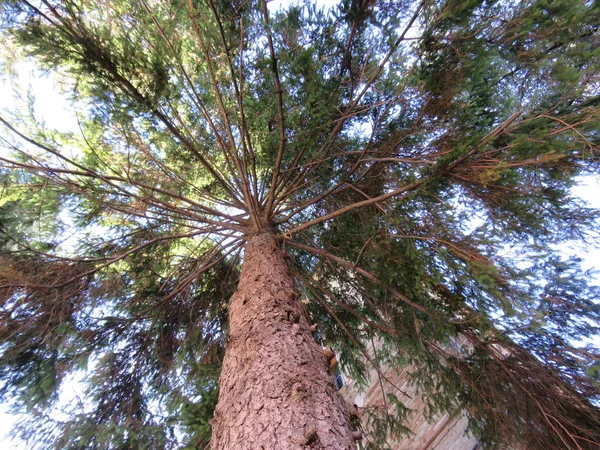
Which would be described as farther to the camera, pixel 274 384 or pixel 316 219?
pixel 316 219

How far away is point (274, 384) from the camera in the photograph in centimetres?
224

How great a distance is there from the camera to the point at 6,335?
4105mm

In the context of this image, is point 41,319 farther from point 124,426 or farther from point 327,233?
point 327,233

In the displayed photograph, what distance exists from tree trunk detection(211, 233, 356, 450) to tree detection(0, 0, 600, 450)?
0.08 ft

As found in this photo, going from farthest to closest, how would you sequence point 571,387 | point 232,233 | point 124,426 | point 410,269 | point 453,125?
1. point 232,233
2. point 410,269
3. point 124,426
4. point 453,125
5. point 571,387

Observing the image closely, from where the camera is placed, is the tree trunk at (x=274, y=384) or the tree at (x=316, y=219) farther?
the tree at (x=316, y=219)

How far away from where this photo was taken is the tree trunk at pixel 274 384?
A: 6.11ft

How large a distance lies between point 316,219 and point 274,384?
8.59 ft

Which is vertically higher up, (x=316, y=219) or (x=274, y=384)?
(x=316, y=219)

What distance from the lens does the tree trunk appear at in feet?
6.11

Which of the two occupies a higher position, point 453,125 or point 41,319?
point 453,125

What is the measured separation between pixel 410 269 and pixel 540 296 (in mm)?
1399

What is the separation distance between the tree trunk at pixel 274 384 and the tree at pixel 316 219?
0.03 meters

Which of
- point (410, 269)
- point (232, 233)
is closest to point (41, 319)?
point (232, 233)
